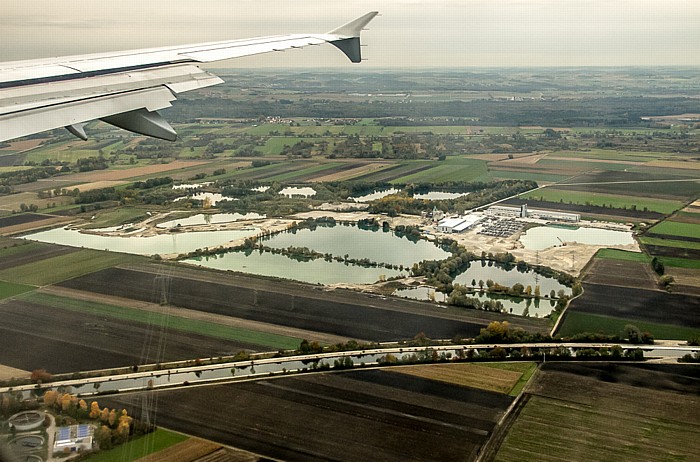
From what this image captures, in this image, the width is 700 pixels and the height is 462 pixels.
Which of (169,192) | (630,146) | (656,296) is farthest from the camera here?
(630,146)

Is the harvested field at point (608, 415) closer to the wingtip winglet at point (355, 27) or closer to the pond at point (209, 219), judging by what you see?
the wingtip winglet at point (355, 27)

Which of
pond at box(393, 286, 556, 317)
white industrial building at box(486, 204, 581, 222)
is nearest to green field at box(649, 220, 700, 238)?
white industrial building at box(486, 204, 581, 222)

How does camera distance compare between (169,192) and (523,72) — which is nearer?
(169,192)

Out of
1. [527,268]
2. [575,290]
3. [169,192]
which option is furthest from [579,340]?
[169,192]

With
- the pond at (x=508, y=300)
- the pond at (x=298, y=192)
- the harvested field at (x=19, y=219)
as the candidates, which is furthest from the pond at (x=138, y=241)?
the pond at (x=508, y=300)

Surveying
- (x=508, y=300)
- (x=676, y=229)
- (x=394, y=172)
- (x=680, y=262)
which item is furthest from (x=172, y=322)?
(x=394, y=172)

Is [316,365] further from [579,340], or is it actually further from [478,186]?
[478,186]

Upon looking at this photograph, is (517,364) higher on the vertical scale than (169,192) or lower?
lower
